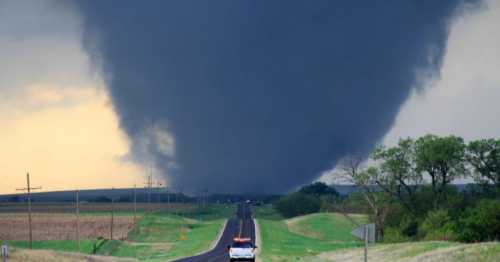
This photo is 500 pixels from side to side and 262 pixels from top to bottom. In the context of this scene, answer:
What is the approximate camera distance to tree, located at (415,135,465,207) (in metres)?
112

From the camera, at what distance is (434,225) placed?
99.6 metres

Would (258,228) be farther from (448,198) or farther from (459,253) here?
(459,253)

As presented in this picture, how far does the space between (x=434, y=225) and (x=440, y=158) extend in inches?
623

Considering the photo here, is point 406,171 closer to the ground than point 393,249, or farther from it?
farther from it

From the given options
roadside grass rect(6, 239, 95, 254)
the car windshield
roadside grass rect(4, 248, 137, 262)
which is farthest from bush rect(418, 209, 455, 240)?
roadside grass rect(6, 239, 95, 254)

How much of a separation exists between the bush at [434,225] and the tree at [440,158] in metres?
9.30

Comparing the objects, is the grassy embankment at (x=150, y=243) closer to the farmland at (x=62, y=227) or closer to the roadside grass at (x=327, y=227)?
the farmland at (x=62, y=227)

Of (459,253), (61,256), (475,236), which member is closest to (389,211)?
(475,236)

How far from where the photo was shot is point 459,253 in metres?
45.8

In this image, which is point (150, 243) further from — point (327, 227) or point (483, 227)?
point (483, 227)

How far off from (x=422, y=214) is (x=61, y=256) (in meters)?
55.0

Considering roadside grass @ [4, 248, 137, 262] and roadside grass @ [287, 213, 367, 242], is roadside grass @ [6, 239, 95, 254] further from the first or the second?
roadside grass @ [287, 213, 367, 242]

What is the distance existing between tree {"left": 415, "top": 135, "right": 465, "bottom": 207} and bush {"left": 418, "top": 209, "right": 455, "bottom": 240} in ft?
30.5

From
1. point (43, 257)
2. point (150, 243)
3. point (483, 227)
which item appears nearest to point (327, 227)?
point (150, 243)
